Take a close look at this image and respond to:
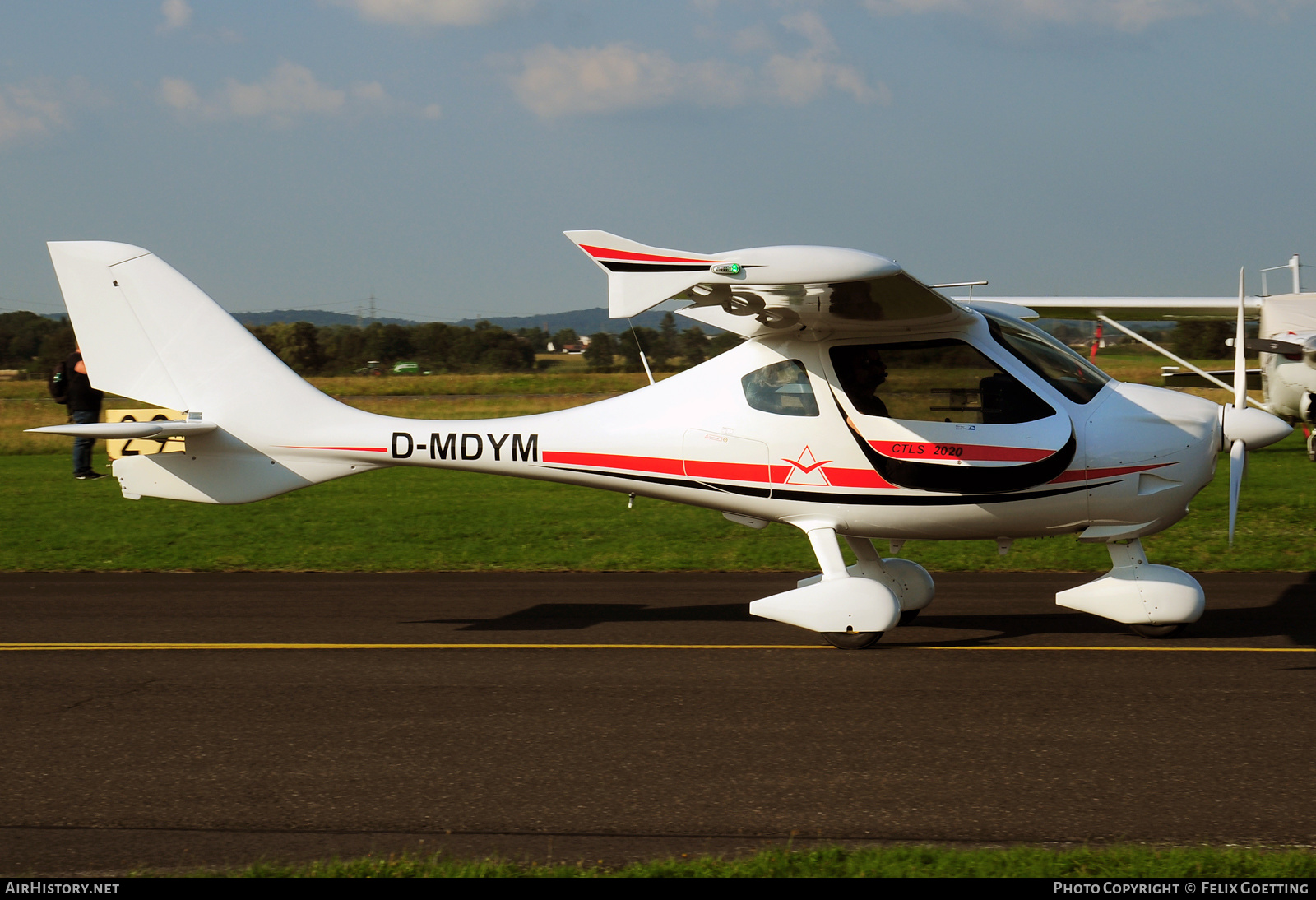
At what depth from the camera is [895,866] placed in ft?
13.1

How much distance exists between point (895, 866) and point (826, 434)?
4.27 m

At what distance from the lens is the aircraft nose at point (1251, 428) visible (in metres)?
7.61

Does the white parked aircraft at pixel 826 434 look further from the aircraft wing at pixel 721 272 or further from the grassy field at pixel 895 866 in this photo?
the grassy field at pixel 895 866

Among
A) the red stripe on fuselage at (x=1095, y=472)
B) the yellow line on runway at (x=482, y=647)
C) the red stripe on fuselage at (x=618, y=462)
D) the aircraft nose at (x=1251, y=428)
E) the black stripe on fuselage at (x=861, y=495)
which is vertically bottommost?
the yellow line on runway at (x=482, y=647)

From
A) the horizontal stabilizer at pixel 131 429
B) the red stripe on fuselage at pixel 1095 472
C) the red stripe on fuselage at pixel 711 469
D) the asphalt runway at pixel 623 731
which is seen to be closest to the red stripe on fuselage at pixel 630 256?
the red stripe on fuselage at pixel 711 469

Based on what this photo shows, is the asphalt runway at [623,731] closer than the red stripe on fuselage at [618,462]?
Yes

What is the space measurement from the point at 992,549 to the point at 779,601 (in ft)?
17.1

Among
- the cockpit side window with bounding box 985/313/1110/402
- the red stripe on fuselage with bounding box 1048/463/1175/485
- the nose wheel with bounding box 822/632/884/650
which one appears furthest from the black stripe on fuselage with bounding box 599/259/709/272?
the red stripe on fuselage with bounding box 1048/463/1175/485

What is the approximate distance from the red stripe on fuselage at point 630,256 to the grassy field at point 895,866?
128 inches

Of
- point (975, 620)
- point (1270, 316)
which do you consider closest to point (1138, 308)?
point (1270, 316)

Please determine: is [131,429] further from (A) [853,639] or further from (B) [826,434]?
(A) [853,639]

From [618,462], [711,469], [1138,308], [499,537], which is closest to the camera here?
[711,469]

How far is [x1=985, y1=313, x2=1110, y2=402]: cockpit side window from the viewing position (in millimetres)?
7816

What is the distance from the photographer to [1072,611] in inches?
364
